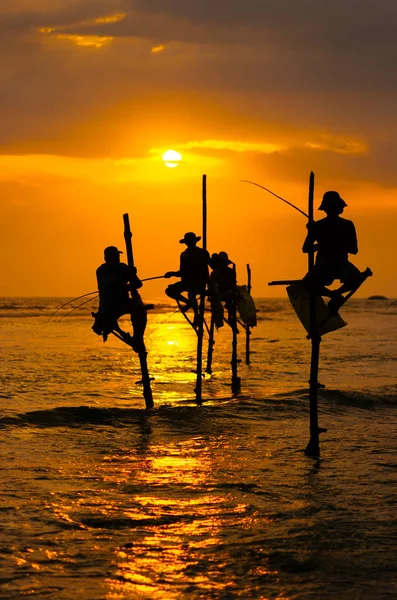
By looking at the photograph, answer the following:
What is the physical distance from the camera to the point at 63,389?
22.5 metres

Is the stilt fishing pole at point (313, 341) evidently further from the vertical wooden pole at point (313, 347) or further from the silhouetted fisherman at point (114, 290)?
the silhouetted fisherman at point (114, 290)

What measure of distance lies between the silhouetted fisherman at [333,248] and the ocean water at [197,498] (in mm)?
2431

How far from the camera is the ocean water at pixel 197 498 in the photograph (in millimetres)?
7051

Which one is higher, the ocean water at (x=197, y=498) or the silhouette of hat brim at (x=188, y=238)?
the silhouette of hat brim at (x=188, y=238)

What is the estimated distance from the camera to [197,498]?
31.6 feet

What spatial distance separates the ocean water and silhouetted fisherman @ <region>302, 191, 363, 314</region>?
243cm

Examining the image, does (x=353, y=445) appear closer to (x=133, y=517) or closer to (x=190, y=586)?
(x=133, y=517)

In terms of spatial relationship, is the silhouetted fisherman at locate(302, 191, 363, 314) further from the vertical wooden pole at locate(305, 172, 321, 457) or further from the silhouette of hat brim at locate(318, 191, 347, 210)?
the vertical wooden pole at locate(305, 172, 321, 457)

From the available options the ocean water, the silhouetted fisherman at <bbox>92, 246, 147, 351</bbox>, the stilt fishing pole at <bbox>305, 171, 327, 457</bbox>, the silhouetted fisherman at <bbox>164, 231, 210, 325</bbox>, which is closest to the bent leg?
the stilt fishing pole at <bbox>305, 171, 327, 457</bbox>

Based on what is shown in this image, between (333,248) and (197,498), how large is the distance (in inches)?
148

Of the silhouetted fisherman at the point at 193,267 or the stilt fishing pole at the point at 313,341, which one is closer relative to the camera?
the stilt fishing pole at the point at 313,341

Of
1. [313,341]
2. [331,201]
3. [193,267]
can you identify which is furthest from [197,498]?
[193,267]

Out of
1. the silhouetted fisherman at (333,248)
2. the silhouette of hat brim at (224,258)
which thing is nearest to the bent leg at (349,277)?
the silhouetted fisherman at (333,248)

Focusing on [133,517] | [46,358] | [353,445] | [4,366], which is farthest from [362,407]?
[46,358]
